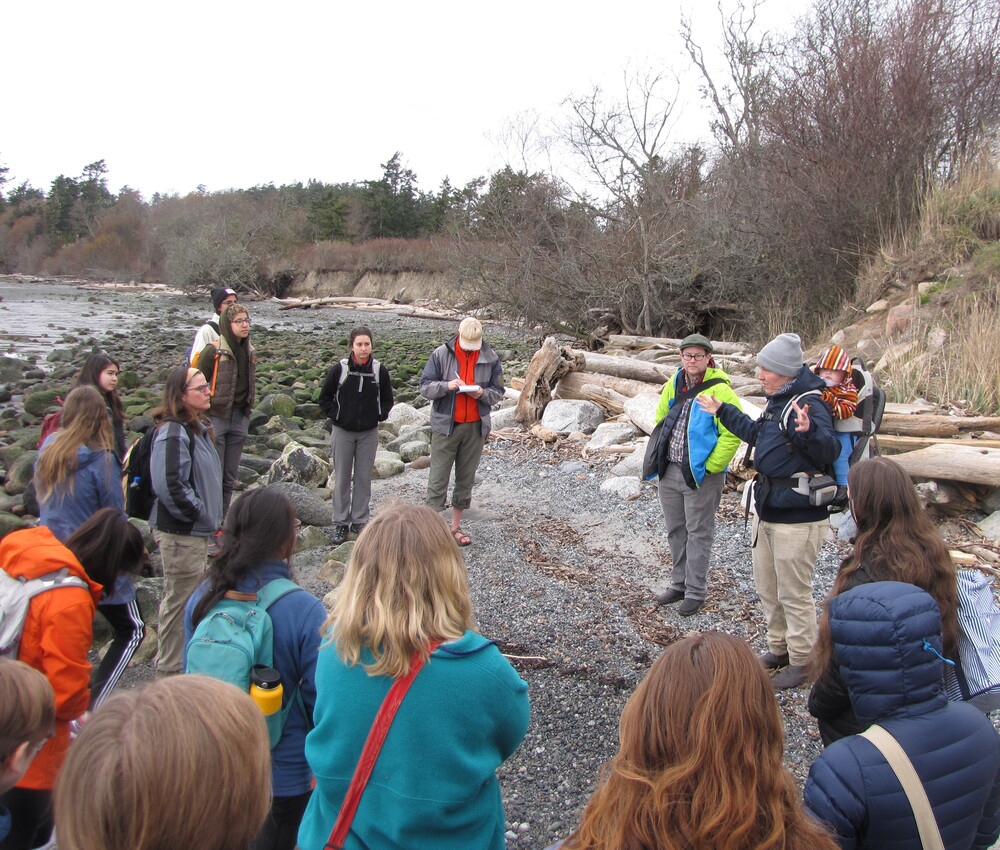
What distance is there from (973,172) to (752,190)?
4.37 meters

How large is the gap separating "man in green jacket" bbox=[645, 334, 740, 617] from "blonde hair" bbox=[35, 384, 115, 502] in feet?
11.7

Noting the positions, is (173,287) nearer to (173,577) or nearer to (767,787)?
(173,577)

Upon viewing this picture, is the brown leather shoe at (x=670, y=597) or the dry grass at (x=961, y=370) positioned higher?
the dry grass at (x=961, y=370)

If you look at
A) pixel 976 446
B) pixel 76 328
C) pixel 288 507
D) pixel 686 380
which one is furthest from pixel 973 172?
pixel 76 328

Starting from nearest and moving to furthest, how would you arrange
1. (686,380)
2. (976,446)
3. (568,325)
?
(686,380), (976,446), (568,325)

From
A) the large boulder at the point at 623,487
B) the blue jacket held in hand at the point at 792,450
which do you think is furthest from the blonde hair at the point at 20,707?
the large boulder at the point at 623,487

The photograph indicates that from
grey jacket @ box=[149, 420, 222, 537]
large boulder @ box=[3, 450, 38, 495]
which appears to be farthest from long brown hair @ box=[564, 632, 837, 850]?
large boulder @ box=[3, 450, 38, 495]

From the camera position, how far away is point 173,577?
431 centimetres

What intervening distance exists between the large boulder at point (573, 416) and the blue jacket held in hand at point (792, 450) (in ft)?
19.4

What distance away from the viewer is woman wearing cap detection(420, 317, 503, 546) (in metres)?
6.56

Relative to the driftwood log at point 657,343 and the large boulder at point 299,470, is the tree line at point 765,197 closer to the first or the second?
the driftwood log at point 657,343

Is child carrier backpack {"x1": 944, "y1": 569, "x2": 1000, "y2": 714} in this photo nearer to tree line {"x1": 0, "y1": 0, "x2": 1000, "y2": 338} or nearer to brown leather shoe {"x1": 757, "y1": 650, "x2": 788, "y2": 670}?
brown leather shoe {"x1": 757, "y1": 650, "x2": 788, "y2": 670}

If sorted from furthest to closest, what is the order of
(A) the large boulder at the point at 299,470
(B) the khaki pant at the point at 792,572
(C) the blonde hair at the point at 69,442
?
(A) the large boulder at the point at 299,470
(C) the blonde hair at the point at 69,442
(B) the khaki pant at the point at 792,572

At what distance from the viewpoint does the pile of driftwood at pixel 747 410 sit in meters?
6.41
